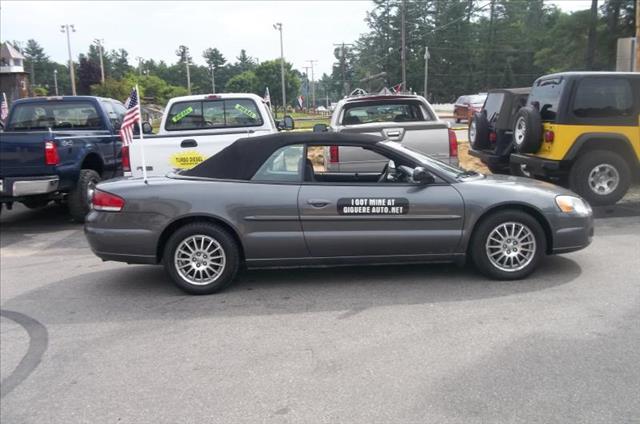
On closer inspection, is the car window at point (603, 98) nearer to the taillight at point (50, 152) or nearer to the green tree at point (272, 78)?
the taillight at point (50, 152)

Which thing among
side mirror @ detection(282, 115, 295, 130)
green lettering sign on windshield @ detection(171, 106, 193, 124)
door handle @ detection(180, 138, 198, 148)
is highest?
green lettering sign on windshield @ detection(171, 106, 193, 124)

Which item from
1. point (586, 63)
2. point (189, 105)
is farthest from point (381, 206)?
point (586, 63)

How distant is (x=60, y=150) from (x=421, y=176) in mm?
6085

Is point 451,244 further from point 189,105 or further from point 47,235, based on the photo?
point 47,235

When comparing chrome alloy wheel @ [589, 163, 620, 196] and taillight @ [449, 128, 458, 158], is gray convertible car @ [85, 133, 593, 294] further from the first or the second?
chrome alloy wheel @ [589, 163, 620, 196]

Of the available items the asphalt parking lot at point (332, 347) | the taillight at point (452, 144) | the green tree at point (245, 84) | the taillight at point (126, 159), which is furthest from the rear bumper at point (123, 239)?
the green tree at point (245, 84)

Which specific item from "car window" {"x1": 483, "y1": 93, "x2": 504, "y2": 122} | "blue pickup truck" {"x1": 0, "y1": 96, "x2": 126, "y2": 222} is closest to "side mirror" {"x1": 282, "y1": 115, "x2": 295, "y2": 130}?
"blue pickup truck" {"x1": 0, "y1": 96, "x2": 126, "y2": 222}

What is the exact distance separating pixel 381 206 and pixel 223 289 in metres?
1.70

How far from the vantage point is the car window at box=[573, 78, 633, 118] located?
27.2 feet

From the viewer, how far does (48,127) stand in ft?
34.0

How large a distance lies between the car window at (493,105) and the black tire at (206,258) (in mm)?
6534

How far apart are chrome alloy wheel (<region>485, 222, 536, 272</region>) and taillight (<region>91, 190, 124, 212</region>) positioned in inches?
137

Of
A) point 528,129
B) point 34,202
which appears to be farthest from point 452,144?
point 34,202

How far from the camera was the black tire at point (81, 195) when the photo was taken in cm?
931
